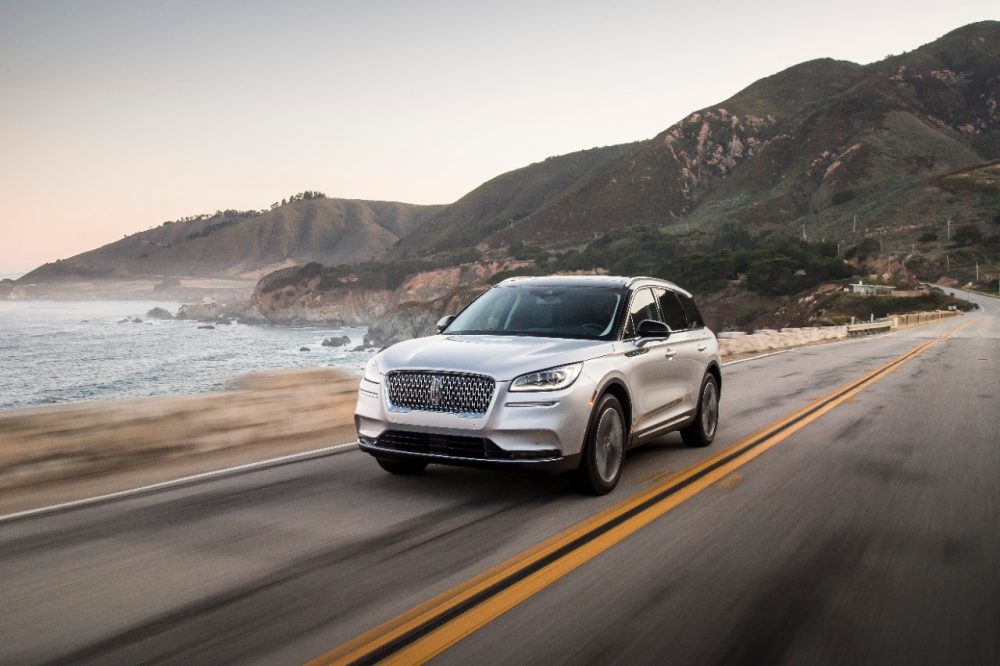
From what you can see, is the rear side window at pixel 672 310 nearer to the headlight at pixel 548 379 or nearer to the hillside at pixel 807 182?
the headlight at pixel 548 379

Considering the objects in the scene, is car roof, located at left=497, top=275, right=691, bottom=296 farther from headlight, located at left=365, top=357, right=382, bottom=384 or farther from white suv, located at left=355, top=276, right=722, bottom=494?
headlight, located at left=365, top=357, right=382, bottom=384

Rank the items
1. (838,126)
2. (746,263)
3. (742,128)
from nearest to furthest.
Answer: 1. (746,263)
2. (838,126)
3. (742,128)

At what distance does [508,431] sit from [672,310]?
133 inches

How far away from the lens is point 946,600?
444 cm

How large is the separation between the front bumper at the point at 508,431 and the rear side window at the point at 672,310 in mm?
2448

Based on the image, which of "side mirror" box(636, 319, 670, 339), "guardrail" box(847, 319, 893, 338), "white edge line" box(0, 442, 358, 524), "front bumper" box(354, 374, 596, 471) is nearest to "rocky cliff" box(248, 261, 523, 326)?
"guardrail" box(847, 319, 893, 338)

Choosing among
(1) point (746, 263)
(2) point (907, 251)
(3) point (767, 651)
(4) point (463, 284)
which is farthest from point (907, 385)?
(4) point (463, 284)

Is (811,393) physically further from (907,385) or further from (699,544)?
(699,544)

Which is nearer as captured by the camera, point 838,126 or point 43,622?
point 43,622

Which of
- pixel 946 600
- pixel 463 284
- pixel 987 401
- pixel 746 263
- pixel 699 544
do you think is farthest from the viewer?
pixel 463 284

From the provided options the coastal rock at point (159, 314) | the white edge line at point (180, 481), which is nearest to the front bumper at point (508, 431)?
the white edge line at point (180, 481)

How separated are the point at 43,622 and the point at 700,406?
6.60 m

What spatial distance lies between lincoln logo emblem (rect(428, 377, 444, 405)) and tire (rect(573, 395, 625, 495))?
1115mm

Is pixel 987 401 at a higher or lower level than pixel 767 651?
lower
